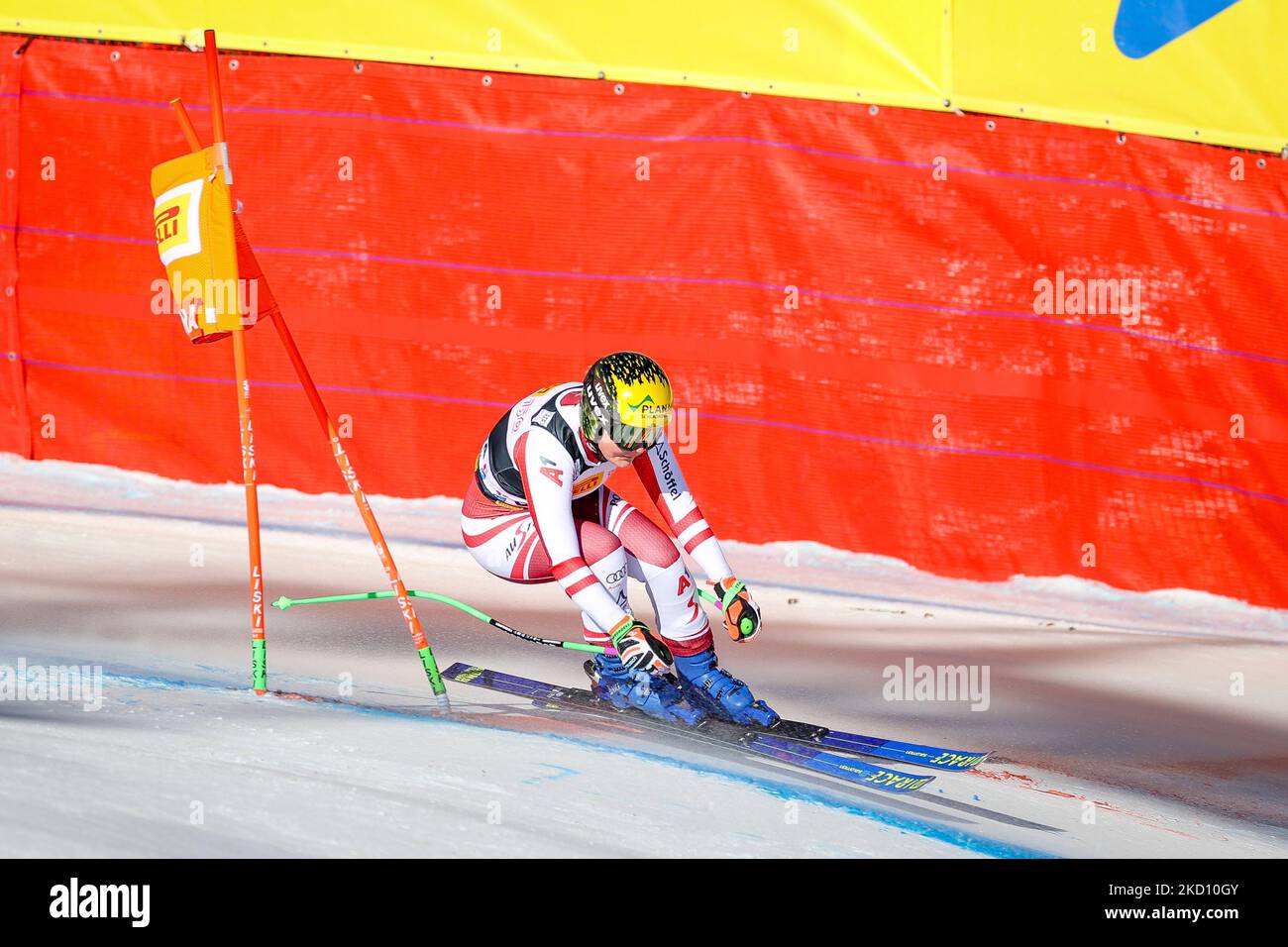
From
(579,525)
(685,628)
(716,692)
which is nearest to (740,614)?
(685,628)

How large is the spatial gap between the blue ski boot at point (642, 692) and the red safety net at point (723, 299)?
9.73 ft

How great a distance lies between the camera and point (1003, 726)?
5.91m

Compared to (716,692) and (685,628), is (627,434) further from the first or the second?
(716,692)

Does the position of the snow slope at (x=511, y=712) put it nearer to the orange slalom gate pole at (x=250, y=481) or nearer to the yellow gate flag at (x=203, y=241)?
the orange slalom gate pole at (x=250, y=481)

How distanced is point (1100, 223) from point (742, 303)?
6.16ft

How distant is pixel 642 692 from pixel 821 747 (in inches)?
25.4

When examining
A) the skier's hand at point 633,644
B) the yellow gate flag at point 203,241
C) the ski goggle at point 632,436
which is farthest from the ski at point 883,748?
the yellow gate flag at point 203,241

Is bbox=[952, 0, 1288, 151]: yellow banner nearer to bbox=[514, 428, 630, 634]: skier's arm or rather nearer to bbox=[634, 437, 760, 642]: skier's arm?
bbox=[634, 437, 760, 642]: skier's arm

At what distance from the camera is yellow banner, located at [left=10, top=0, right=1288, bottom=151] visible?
7609mm

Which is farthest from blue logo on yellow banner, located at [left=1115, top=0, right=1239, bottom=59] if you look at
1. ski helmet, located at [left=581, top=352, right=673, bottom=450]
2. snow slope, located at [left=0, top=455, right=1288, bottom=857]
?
ski helmet, located at [left=581, top=352, right=673, bottom=450]

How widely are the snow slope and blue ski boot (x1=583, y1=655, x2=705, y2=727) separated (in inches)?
7.7

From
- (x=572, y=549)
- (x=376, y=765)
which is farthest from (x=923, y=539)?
(x=376, y=765)

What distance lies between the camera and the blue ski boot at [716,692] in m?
5.22

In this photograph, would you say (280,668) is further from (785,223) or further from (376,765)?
(785,223)
